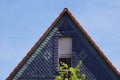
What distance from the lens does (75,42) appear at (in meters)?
27.4

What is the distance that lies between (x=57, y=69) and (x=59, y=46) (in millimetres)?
1404

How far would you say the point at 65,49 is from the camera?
91.0 ft

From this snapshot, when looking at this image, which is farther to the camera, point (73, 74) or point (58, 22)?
point (58, 22)

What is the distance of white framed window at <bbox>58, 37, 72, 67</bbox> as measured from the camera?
90.6 feet

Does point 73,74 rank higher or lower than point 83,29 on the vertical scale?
lower

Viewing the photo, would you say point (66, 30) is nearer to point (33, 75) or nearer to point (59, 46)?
point (59, 46)

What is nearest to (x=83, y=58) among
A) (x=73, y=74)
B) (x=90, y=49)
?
(x=90, y=49)

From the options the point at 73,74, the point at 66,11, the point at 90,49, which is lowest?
the point at 73,74

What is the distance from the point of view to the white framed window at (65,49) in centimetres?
2762

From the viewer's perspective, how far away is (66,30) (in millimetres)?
27578

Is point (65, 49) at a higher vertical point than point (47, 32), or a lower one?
lower

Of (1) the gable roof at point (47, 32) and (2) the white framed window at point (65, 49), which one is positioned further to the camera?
(2) the white framed window at point (65, 49)

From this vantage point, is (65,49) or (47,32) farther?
(65,49)

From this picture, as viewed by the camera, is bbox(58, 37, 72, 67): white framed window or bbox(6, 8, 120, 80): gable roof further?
bbox(58, 37, 72, 67): white framed window
